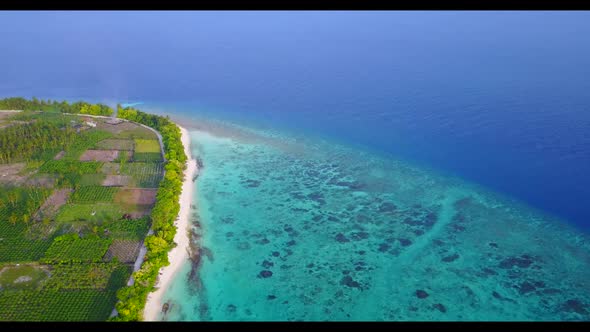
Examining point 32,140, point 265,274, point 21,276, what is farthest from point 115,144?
point 265,274

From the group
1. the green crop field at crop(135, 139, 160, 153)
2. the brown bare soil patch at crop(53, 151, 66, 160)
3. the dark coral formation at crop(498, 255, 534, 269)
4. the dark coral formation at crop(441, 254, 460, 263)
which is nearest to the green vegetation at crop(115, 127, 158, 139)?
the green crop field at crop(135, 139, 160, 153)

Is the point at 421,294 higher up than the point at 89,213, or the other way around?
the point at 421,294

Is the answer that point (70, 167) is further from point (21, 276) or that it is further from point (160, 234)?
point (160, 234)

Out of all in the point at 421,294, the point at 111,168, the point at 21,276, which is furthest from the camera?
the point at 111,168

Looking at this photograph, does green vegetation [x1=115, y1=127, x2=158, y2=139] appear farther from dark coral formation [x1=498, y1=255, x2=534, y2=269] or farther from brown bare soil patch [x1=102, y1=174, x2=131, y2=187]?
dark coral formation [x1=498, y1=255, x2=534, y2=269]

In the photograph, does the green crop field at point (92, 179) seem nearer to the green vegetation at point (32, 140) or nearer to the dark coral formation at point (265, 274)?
the green vegetation at point (32, 140)

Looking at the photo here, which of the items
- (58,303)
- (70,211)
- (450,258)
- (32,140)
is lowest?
(58,303)

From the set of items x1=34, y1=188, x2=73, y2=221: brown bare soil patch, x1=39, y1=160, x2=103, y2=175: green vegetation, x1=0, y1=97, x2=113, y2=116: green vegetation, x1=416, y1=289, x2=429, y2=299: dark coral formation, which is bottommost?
x1=34, y1=188, x2=73, y2=221: brown bare soil patch
